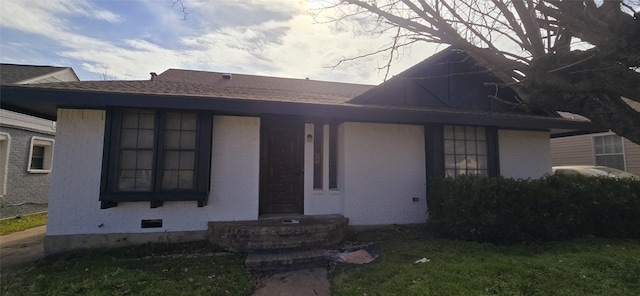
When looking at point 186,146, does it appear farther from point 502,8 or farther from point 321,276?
point 502,8

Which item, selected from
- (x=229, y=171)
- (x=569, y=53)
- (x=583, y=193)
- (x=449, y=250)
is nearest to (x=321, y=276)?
(x=449, y=250)

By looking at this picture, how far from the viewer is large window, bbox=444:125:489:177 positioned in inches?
276

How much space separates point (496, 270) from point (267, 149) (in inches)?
189

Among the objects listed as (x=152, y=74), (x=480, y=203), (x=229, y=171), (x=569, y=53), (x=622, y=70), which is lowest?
(x=480, y=203)

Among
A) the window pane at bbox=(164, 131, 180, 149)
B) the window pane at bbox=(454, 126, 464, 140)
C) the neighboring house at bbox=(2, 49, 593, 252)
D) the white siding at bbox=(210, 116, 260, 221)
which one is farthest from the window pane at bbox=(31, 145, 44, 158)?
the window pane at bbox=(454, 126, 464, 140)

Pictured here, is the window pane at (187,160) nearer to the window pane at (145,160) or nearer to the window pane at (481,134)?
the window pane at (145,160)

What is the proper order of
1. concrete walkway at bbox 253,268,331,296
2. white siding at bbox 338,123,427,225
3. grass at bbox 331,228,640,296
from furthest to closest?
1. white siding at bbox 338,123,427,225
2. concrete walkway at bbox 253,268,331,296
3. grass at bbox 331,228,640,296

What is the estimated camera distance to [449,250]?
15.6 feet

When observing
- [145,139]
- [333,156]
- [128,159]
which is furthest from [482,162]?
[128,159]

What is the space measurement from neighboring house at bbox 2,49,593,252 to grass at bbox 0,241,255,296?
0.62 meters

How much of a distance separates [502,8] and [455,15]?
0.62 metres

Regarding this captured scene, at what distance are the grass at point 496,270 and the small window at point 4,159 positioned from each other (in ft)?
34.9

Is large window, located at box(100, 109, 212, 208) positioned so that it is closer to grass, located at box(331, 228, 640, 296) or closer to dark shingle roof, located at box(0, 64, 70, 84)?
grass, located at box(331, 228, 640, 296)

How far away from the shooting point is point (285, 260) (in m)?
4.46
